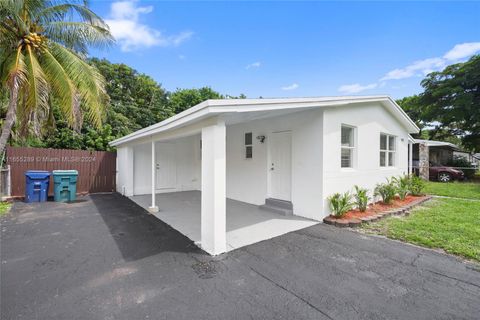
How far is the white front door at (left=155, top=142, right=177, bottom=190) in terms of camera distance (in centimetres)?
1006

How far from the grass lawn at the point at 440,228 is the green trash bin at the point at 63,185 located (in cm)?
954

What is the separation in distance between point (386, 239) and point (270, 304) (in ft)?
10.7

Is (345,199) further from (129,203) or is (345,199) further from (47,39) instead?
(47,39)

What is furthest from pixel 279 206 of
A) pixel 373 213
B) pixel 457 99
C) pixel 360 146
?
pixel 457 99

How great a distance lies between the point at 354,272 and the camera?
3297mm

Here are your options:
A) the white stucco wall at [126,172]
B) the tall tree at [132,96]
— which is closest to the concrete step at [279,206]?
the white stucco wall at [126,172]

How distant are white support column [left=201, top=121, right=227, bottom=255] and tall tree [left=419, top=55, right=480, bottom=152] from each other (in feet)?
61.8

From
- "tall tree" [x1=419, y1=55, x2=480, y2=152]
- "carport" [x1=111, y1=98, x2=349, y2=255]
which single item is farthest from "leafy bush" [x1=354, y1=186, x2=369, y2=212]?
"tall tree" [x1=419, y1=55, x2=480, y2=152]

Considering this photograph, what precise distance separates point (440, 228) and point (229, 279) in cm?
501

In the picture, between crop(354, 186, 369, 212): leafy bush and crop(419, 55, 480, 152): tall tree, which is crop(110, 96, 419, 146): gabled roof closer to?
crop(354, 186, 369, 212): leafy bush

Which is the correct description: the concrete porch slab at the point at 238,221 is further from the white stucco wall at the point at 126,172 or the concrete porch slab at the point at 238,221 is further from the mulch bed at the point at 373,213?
the white stucco wall at the point at 126,172

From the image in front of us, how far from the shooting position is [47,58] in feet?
24.0

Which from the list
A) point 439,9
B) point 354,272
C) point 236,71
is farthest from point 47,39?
point 439,9

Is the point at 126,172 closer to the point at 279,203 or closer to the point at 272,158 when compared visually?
the point at 272,158
